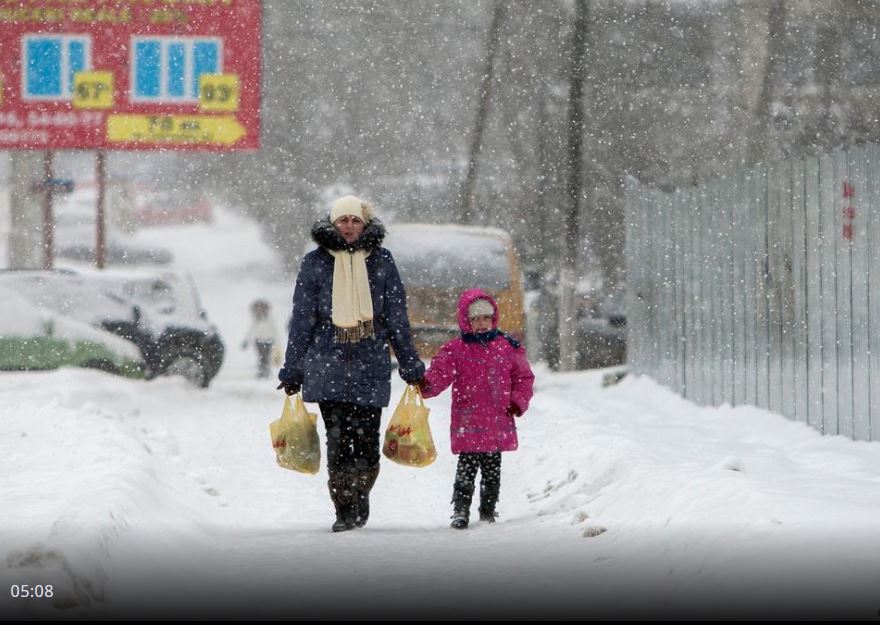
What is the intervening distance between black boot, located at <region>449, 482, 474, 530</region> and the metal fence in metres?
2.92

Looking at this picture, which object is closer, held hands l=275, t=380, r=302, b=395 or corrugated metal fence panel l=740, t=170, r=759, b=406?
held hands l=275, t=380, r=302, b=395

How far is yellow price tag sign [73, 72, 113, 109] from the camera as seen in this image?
20562 millimetres

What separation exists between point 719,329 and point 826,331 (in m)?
2.84

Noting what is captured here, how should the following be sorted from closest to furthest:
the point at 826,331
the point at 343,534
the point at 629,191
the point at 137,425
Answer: the point at 343,534, the point at 826,331, the point at 137,425, the point at 629,191

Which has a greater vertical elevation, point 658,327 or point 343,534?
point 658,327

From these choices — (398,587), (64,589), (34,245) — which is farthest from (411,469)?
(34,245)

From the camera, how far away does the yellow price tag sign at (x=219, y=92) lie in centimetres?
2047

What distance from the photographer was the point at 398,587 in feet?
18.3

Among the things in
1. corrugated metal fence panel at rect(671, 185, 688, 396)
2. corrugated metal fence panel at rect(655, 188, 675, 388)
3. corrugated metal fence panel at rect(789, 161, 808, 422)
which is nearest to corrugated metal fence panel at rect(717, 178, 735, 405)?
corrugated metal fence panel at rect(671, 185, 688, 396)

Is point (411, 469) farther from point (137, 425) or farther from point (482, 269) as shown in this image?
point (482, 269)

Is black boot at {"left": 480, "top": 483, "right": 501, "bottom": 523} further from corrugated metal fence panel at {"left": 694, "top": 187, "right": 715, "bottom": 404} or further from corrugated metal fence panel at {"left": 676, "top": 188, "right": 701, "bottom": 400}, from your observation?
corrugated metal fence panel at {"left": 676, "top": 188, "right": 701, "bottom": 400}

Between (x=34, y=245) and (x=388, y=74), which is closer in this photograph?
(x=34, y=245)

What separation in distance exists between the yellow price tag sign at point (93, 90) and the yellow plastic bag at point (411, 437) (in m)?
13.8

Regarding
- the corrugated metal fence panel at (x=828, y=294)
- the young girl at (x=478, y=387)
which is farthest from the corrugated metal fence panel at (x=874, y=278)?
the young girl at (x=478, y=387)
